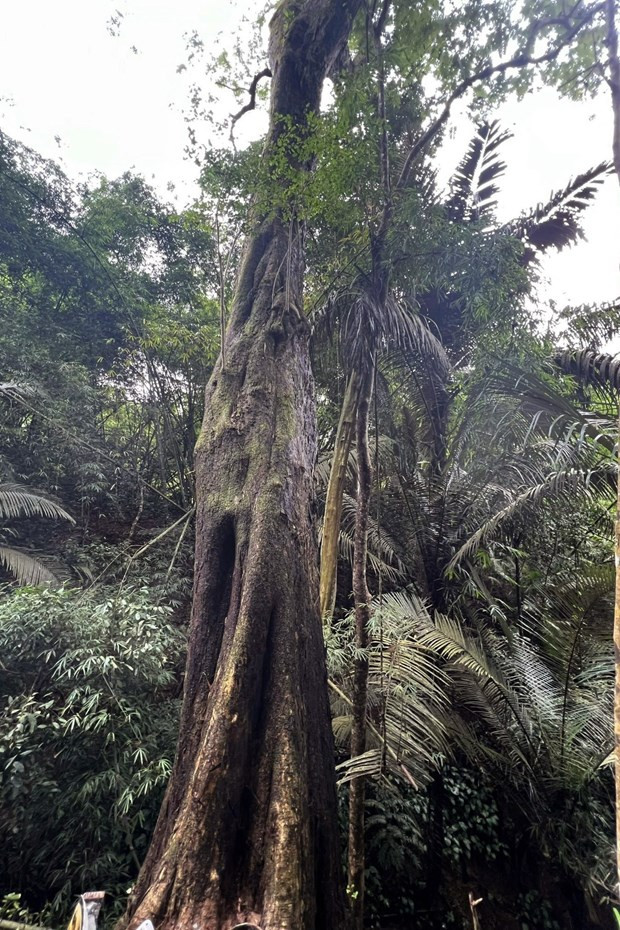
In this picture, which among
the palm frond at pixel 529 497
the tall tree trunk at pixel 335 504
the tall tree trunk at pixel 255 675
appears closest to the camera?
the tall tree trunk at pixel 255 675

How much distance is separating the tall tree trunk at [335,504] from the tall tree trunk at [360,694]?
2.66 feet

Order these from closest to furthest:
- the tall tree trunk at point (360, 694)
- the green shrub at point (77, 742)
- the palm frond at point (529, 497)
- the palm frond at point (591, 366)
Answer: the tall tree trunk at point (360, 694), the green shrub at point (77, 742), the palm frond at point (529, 497), the palm frond at point (591, 366)

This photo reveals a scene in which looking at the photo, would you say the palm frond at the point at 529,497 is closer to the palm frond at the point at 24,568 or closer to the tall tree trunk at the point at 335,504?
the tall tree trunk at the point at 335,504

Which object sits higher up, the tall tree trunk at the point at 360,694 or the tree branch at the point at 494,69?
the tree branch at the point at 494,69

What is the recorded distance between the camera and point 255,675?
1.96 m

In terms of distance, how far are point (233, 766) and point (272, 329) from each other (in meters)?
2.44

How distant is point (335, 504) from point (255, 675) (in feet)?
6.85

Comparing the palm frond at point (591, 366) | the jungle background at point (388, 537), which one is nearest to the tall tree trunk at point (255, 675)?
the jungle background at point (388, 537)

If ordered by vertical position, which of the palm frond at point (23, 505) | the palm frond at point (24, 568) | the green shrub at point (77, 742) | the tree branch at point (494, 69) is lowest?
the green shrub at point (77, 742)

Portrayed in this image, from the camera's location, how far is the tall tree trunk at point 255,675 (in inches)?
61.7

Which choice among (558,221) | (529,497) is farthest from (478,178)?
(529,497)

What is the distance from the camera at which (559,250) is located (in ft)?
20.1

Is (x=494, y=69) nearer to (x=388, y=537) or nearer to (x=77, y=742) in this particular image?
(x=388, y=537)

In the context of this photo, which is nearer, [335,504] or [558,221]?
[335,504]
